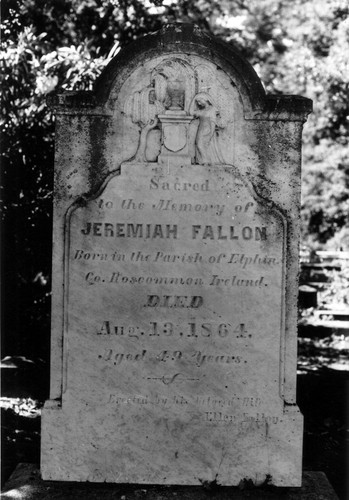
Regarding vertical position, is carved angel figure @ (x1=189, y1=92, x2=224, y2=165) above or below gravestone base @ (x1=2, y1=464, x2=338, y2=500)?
above

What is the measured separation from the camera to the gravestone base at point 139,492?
3.95 metres

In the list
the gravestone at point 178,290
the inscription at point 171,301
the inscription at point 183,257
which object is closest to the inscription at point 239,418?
the gravestone at point 178,290

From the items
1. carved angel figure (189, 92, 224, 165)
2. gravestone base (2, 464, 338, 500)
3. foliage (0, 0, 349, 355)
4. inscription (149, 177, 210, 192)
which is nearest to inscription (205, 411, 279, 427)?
gravestone base (2, 464, 338, 500)

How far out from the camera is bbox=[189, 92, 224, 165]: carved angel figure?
13.4 ft

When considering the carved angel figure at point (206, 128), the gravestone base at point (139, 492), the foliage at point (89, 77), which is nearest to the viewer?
the gravestone base at point (139, 492)

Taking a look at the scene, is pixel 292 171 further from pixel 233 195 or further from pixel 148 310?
pixel 148 310

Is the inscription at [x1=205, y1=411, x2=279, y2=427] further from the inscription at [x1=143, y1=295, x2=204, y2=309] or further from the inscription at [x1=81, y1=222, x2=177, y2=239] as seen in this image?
the inscription at [x1=81, y1=222, x2=177, y2=239]

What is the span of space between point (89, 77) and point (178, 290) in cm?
376

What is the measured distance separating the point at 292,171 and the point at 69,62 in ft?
12.8

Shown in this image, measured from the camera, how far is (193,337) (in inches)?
163

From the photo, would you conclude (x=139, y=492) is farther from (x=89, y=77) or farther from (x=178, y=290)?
(x=89, y=77)

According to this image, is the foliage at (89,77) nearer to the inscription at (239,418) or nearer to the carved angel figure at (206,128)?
the carved angel figure at (206,128)

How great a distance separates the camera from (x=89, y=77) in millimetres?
7137

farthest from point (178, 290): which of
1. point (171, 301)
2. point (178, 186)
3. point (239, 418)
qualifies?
point (239, 418)
